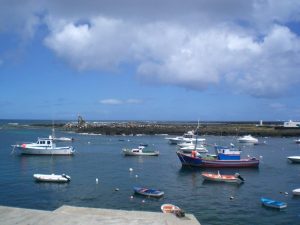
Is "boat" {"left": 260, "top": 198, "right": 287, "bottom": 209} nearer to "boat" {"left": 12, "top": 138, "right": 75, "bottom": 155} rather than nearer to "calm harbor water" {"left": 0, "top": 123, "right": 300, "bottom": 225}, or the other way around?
"calm harbor water" {"left": 0, "top": 123, "right": 300, "bottom": 225}

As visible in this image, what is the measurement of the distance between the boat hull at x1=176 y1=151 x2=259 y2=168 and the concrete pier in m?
30.5

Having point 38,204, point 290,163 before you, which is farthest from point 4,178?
point 290,163

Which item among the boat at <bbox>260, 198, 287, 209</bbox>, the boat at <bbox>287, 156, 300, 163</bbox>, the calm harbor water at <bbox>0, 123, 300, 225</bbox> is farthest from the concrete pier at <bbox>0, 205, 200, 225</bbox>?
the boat at <bbox>287, 156, 300, 163</bbox>

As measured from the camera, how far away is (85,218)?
19.7 meters

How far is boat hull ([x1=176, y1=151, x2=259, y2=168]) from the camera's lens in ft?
169

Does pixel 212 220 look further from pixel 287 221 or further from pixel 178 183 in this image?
pixel 178 183

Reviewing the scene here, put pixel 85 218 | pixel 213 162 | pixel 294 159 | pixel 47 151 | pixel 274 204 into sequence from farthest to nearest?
1. pixel 47 151
2. pixel 294 159
3. pixel 213 162
4. pixel 274 204
5. pixel 85 218

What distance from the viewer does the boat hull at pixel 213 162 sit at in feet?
169

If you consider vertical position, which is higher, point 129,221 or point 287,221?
point 129,221

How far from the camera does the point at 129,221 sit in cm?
1952

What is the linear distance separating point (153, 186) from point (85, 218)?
19.4 m

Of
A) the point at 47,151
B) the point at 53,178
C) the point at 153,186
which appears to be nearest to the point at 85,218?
the point at 153,186

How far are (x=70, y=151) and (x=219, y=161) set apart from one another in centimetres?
2488

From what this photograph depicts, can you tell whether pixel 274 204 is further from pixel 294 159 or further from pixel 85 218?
pixel 294 159
